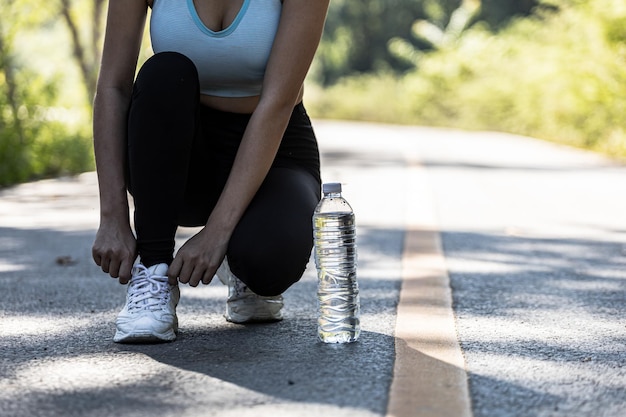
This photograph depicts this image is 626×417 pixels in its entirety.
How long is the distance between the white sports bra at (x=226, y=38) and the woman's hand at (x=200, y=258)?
1.77ft

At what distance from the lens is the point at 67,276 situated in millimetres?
5051

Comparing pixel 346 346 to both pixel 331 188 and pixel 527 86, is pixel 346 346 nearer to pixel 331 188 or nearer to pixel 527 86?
pixel 331 188

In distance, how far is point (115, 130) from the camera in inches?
134

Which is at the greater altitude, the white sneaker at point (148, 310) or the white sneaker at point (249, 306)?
the white sneaker at point (148, 310)

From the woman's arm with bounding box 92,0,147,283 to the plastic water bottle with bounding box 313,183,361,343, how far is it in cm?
58

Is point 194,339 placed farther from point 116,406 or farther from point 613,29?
point 613,29

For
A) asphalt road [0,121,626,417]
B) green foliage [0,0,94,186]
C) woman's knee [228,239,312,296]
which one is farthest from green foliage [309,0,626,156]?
woman's knee [228,239,312,296]

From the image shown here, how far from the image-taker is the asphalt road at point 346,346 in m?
2.61

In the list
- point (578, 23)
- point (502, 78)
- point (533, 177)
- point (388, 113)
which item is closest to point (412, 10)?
point (388, 113)

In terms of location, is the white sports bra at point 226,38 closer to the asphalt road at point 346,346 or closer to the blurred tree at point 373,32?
the asphalt road at point 346,346

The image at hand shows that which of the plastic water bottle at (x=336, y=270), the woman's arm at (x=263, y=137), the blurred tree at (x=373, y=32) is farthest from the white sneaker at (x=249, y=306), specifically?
the blurred tree at (x=373, y=32)

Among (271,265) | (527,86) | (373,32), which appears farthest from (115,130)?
(373,32)

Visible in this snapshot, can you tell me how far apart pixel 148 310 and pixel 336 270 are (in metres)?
0.58

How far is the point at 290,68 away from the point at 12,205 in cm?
588
